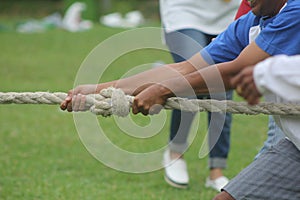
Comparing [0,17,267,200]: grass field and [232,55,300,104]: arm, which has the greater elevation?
[232,55,300,104]: arm

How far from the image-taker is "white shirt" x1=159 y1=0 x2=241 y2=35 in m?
5.02

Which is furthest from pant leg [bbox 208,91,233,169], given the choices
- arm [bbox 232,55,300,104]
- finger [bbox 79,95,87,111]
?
arm [bbox 232,55,300,104]

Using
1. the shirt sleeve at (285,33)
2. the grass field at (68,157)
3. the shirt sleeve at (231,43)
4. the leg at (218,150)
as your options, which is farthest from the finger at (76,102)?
the leg at (218,150)

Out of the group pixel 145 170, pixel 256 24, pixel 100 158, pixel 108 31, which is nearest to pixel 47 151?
pixel 100 158

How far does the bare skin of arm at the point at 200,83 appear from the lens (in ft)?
9.12

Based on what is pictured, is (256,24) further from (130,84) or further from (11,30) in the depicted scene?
(11,30)

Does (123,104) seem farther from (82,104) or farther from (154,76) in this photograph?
(154,76)

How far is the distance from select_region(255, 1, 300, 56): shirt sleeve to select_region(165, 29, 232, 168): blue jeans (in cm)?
211

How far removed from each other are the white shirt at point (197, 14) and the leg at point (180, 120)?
0.05m

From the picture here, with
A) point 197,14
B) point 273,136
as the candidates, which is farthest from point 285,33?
point 197,14

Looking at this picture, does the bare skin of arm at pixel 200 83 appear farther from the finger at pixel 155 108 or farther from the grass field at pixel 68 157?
the grass field at pixel 68 157

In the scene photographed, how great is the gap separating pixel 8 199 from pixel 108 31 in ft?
45.2

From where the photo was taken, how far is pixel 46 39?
16.8 meters

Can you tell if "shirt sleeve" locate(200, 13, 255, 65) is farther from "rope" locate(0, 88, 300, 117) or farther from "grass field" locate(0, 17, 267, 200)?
"grass field" locate(0, 17, 267, 200)
